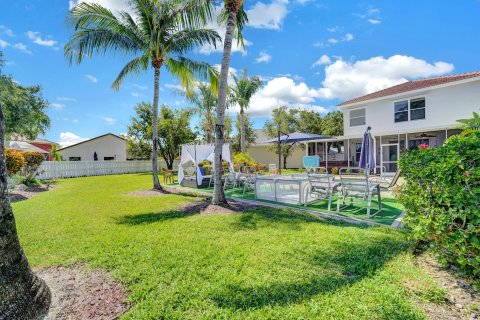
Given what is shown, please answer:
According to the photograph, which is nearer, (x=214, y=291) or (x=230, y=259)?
(x=214, y=291)

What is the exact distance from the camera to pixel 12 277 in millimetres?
2373

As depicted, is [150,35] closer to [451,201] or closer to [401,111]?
[451,201]

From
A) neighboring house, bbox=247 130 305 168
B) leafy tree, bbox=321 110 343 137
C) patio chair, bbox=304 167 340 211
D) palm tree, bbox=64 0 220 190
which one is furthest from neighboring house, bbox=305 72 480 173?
palm tree, bbox=64 0 220 190

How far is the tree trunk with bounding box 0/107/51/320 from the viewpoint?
7.48ft

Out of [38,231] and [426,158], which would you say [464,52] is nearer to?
[426,158]

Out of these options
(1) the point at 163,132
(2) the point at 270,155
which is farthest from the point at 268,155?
(1) the point at 163,132

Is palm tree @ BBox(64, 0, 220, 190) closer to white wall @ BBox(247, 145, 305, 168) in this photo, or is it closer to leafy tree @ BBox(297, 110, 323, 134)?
leafy tree @ BBox(297, 110, 323, 134)

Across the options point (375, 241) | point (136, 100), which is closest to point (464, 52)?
point (375, 241)

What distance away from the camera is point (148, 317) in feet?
8.30

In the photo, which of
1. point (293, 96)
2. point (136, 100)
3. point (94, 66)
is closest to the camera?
point (94, 66)

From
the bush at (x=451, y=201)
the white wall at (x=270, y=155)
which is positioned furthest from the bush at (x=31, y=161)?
the white wall at (x=270, y=155)

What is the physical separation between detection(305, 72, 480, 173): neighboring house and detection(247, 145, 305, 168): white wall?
1186 centimetres

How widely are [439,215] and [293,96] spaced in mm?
36886

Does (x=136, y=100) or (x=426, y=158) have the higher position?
(x=136, y=100)
